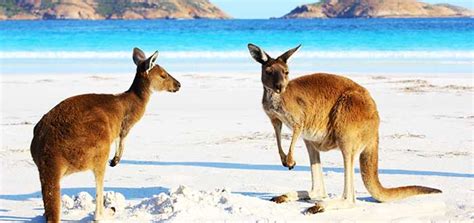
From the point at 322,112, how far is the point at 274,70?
0.36 m

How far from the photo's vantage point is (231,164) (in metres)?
6.59

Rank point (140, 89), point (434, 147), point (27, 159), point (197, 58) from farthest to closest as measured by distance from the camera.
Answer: point (197, 58) < point (434, 147) < point (27, 159) < point (140, 89)

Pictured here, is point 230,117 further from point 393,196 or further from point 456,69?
point 456,69

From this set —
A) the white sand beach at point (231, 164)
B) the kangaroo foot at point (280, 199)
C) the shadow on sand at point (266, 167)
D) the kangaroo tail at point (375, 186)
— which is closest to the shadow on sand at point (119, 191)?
the white sand beach at point (231, 164)

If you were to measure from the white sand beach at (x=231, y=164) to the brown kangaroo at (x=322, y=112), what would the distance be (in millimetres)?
333

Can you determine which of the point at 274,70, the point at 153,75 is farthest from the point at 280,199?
the point at 153,75

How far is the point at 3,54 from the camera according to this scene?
2567cm

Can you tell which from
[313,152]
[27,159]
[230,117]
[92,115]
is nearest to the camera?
[92,115]

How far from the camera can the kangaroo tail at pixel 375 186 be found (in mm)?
4883

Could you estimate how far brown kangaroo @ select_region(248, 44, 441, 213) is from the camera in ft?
15.2

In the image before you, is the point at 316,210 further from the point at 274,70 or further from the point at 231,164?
the point at 231,164

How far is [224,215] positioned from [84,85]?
9.26 metres

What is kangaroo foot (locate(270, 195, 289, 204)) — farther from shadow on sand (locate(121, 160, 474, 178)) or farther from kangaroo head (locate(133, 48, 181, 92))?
shadow on sand (locate(121, 160, 474, 178))

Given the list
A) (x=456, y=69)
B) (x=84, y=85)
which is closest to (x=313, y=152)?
(x=84, y=85)
